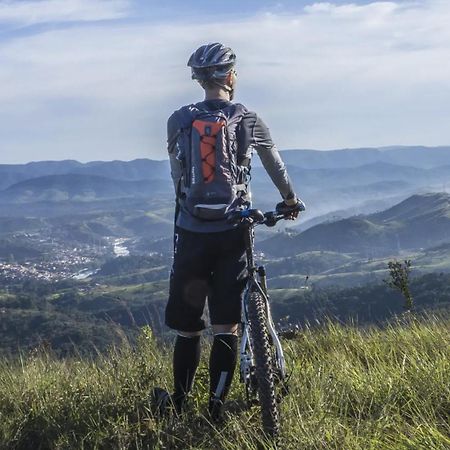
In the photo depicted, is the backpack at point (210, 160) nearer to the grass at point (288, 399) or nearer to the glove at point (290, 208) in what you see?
the glove at point (290, 208)

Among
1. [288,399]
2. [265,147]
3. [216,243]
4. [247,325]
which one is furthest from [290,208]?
[288,399]

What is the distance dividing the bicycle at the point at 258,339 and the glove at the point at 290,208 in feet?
0.35

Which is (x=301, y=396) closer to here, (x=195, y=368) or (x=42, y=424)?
(x=195, y=368)

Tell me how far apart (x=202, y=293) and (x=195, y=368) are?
0.56 m

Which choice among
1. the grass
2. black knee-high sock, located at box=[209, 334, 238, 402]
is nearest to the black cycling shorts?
black knee-high sock, located at box=[209, 334, 238, 402]

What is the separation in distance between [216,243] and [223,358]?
72cm

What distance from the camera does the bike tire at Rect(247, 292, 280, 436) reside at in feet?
11.1

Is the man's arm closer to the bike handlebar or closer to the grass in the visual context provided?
the bike handlebar

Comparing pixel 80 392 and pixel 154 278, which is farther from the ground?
pixel 80 392

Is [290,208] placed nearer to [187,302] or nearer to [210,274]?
[210,274]

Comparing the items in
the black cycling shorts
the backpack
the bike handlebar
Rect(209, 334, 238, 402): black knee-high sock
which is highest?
the backpack

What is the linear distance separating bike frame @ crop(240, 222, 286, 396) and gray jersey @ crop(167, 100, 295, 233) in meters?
0.22

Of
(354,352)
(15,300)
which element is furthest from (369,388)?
(15,300)

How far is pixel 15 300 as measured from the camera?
10488cm
